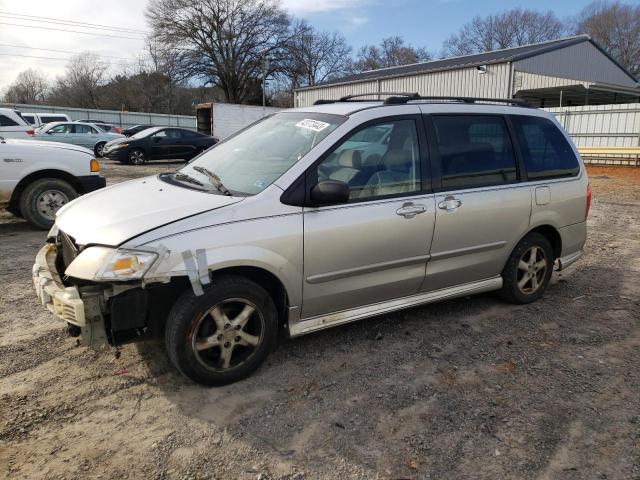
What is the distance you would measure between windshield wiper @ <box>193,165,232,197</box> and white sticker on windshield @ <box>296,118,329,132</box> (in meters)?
0.75

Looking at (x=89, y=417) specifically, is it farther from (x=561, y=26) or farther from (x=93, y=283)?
(x=561, y=26)

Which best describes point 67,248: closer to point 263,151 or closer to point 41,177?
point 263,151

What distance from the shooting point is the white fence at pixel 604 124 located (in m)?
19.4

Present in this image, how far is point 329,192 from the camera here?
3170 millimetres

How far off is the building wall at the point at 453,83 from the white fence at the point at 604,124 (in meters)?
3.55

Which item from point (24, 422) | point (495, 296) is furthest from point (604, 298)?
point (24, 422)

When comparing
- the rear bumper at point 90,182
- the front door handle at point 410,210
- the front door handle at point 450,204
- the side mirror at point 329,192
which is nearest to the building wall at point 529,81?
the rear bumper at point 90,182

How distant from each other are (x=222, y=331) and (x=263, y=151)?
1.39 m

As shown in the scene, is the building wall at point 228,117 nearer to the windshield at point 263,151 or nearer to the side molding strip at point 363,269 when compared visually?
the windshield at point 263,151

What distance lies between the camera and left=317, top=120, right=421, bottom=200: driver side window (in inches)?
136

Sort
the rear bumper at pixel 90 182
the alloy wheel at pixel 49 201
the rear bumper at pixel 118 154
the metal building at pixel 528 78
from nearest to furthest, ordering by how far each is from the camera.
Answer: the alloy wheel at pixel 49 201
the rear bumper at pixel 90 182
the rear bumper at pixel 118 154
the metal building at pixel 528 78

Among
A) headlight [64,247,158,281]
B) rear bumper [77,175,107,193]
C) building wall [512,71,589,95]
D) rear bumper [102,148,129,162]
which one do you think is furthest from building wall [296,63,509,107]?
headlight [64,247,158,281]

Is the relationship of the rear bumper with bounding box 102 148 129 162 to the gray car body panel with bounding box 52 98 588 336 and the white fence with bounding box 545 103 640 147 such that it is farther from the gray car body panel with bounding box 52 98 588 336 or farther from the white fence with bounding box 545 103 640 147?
the white fence with bounding box 545 103 640 147

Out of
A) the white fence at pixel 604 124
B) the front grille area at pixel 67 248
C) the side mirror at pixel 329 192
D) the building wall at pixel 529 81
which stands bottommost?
the front grille area at pixel 67 248
